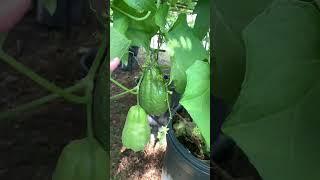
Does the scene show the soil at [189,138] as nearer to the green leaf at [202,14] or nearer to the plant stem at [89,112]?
the green leaf at [202,14]

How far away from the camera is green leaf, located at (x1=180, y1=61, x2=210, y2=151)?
0.81 feet

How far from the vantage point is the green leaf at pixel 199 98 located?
0.81 ft

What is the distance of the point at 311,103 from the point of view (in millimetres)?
136

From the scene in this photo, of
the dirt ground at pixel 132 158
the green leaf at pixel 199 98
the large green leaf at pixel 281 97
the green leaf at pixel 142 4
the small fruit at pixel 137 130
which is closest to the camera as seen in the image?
the large green leaf at pixel 281 97

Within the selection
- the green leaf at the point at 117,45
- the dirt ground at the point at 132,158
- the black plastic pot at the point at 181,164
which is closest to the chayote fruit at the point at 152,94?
the green leaf at the point at 117,45

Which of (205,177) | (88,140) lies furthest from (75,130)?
(205,177)

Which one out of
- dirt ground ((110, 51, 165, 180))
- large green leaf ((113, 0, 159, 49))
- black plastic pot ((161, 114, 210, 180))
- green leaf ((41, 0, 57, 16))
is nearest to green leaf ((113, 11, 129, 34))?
large green leaf ((113, 0, 159, 49))

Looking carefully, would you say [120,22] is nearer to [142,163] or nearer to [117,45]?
[117,45]

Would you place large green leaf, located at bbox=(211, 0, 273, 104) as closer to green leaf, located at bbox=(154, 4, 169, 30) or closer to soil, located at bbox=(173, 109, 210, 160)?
green leaf, located at bbox=(154, 4, 169, 30)

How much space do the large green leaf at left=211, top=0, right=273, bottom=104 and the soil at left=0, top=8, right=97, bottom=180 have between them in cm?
5

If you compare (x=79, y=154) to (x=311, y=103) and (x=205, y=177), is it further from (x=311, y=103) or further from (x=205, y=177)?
(x=205, y=177)

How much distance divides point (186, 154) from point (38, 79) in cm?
87

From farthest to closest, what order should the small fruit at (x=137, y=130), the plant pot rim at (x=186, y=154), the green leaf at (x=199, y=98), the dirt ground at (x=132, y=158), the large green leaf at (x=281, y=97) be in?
the dirt ground at (x=132, y=158) < the plant pot rim at (x=186, y=154) < the small fruit at (x=137, y=130) < the green leaf at (x=199, y=98) < the large green leaf at (x=281, y=97)

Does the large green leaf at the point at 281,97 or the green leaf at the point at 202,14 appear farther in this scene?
the green leaf at the point at 202,14
